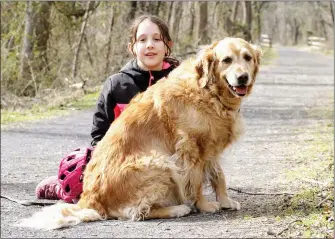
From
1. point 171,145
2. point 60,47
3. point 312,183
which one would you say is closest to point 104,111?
point 171,145

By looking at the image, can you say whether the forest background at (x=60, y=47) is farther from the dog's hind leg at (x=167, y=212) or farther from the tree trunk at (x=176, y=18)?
the dog's hind leg at (x=167, y=212)

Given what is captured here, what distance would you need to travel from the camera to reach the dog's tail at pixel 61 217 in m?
4.61

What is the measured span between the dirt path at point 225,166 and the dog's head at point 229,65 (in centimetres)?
73

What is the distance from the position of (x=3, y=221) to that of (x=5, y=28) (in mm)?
12851

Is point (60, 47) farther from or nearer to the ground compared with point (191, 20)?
nearer to the ground

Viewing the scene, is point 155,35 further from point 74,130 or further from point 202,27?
point 202,27

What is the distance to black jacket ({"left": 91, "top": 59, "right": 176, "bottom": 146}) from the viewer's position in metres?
5.79

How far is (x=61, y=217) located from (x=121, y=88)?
5.35 ft

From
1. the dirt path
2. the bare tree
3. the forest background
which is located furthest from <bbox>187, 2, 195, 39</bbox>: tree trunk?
the dirt path

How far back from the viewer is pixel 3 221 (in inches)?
202

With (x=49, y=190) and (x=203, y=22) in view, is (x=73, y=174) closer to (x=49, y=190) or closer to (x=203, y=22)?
(x=49, y=190)

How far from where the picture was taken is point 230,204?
16.7 feet

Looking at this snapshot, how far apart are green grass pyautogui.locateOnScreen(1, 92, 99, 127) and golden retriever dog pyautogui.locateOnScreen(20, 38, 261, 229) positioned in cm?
734

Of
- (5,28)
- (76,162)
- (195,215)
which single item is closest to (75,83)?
(5,28)
